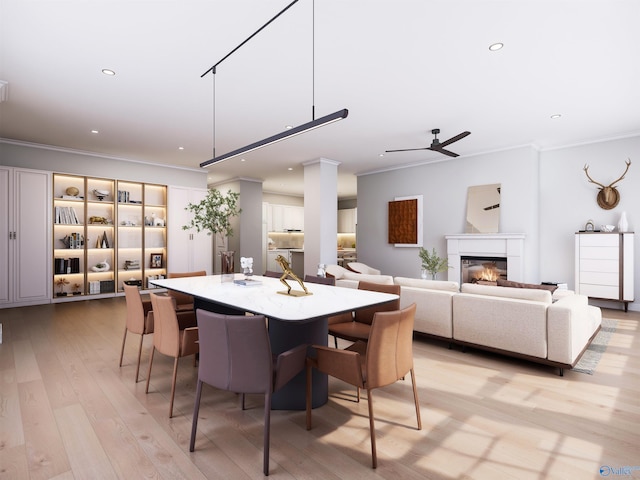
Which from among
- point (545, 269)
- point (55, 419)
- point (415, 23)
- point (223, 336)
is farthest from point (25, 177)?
point (545, 269)

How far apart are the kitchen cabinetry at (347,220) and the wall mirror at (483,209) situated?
19.5 ft

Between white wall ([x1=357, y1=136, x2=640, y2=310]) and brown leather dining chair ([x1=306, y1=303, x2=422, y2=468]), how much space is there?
503 centimetres

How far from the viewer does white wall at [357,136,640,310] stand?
5.75 meters

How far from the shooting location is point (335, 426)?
2.28 m

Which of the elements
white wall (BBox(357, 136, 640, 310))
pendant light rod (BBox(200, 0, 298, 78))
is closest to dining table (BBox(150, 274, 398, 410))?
pendant light rod (BBox(200, 0, 298, 78))

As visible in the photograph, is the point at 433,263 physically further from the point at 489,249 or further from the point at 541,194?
the point at 541,194

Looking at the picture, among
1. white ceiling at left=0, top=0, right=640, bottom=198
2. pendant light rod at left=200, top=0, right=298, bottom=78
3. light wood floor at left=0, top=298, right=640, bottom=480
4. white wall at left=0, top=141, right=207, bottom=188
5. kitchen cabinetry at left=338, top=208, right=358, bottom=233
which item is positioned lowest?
light wood floor at left=0, top=298, right=640, bottom=480

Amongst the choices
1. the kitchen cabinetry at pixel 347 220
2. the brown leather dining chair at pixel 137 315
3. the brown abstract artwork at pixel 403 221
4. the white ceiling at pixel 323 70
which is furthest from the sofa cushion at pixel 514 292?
the kitchen cabinetry at pixel 347 220

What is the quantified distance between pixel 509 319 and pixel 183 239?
6.71 meters

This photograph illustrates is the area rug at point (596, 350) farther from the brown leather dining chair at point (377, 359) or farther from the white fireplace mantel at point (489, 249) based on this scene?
the brown leather dining chair at point (377, 359)

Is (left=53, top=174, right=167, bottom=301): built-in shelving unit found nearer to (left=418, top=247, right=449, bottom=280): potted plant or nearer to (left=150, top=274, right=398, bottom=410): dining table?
(left=150, top=274, right=398, bottom=410): dining table

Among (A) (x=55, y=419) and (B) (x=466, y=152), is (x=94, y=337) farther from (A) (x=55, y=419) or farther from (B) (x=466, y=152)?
(B) (x=466, y=152)

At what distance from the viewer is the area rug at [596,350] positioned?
327 centimetres

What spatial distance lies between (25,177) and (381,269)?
7103mm
